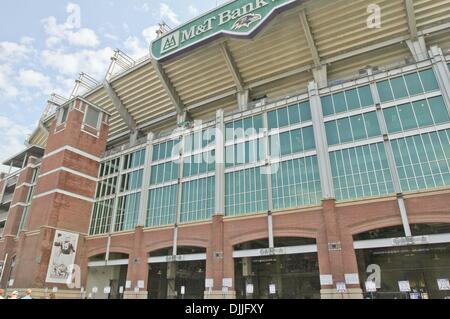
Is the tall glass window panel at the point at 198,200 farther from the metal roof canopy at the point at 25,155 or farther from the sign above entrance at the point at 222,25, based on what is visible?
the metal roof canopy at the point at 25,155

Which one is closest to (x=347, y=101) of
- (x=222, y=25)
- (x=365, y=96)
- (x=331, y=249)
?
(x=365, y=96)

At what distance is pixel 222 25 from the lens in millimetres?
33188

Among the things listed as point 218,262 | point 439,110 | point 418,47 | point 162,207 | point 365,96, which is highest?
point 418,47

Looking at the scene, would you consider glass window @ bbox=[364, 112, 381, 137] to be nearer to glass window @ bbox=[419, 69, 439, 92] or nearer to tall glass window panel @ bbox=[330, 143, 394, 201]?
tall glass window panel @ bbox=[330, 143, 394, 201]

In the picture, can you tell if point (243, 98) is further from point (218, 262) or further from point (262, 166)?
point (218, 262)

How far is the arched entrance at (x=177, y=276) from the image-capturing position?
112 feet

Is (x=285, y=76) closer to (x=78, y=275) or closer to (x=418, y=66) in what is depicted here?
(x=418, y=66)

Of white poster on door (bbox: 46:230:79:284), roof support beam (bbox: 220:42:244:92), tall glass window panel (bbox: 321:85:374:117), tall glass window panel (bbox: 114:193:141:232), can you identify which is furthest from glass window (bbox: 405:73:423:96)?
white poster on door (bbox: 46:230:79:284)

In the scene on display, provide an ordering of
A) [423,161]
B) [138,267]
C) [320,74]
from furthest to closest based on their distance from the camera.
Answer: [320,74], [138,267], [423,161]

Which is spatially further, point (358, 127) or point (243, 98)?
point (243, 98)

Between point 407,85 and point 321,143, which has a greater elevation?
point 407,85

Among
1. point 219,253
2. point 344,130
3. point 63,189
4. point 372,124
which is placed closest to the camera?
point 372,124

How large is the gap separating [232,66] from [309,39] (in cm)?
893
